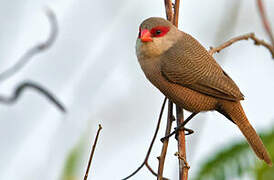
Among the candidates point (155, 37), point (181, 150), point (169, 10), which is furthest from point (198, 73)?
point (181, 150)

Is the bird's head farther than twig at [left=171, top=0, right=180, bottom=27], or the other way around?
the bird's head

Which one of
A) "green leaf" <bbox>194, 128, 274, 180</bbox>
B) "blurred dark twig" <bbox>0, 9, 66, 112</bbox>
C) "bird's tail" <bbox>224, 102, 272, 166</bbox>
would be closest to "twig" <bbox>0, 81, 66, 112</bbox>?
"blurred dark twig" <bbox>0, 9, 66, 112</bbox>

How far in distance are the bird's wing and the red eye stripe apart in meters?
0.16

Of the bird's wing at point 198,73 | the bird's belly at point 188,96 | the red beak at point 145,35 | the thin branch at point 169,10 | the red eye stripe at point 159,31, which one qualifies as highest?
the thin branch at point 169,10

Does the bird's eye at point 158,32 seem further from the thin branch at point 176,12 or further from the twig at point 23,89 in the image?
the twig at point 23,89

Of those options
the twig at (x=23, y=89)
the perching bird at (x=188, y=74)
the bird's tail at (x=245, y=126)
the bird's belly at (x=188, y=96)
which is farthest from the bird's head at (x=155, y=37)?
the twig at (x=23, y=89)

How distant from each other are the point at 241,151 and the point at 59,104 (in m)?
1.35

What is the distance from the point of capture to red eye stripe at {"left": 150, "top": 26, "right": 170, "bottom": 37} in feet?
9.11

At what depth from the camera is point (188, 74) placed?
9.38ft

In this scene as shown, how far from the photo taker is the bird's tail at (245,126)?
8.86 ft

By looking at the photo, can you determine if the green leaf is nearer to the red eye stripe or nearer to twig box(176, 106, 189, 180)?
twig box(176, 106, 189, 180)

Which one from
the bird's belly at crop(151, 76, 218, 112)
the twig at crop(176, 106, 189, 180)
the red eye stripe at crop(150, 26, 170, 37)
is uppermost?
the red eye stripe at crop(150, 26, 170, 37)

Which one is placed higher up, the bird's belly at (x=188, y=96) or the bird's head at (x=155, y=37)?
the bird's head at (x=155, y=37)

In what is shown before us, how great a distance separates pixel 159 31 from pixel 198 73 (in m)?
0.40
